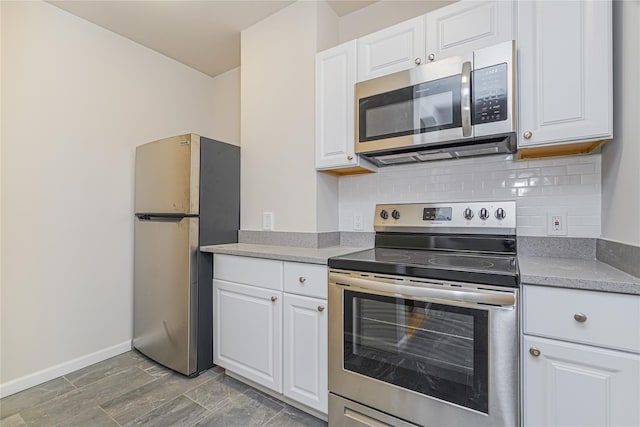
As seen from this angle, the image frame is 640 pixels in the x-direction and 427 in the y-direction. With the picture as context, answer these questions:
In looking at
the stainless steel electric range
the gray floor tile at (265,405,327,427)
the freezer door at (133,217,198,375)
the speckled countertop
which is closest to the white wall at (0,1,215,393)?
the freezer door at (133,217,198,375)

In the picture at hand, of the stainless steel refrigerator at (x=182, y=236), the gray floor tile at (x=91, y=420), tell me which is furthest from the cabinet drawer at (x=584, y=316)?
→ the gray floor tile at (x=91, y=420)

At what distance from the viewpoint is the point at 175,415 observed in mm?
1679

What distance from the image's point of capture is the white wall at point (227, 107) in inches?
123

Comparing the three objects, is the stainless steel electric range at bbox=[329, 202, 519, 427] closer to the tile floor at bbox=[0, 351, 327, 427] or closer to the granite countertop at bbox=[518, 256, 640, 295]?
the granite countertop at bbox=[518, 256, 640, 295]

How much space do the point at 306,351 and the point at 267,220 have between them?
977mm

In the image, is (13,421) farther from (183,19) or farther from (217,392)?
(183,19)

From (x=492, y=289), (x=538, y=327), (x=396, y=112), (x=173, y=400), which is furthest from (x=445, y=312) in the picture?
(x=173, y=400)

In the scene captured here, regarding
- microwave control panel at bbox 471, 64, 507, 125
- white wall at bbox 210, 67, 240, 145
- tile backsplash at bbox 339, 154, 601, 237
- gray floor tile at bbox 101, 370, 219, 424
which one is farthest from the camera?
white wall at bbox 210, 67, 240, 145

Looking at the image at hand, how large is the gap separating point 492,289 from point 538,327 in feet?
0.64

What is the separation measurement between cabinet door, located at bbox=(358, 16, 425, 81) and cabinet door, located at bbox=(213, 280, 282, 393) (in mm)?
1411

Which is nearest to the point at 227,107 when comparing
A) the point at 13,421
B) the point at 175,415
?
the point at 175,415

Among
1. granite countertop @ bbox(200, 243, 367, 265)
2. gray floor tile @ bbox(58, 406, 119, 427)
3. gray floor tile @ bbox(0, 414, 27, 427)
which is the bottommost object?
gray floor tile @ bbox(0, 414, 27, 427)

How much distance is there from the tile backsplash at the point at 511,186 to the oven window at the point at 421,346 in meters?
0.76

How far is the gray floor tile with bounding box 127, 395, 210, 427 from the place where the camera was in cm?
162
